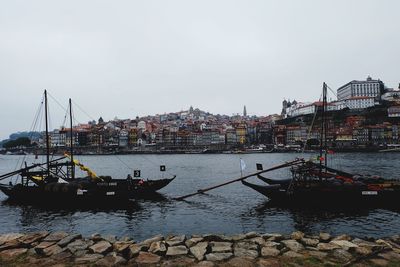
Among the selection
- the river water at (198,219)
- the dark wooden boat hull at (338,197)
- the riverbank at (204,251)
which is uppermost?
the riverbank at (204,251)

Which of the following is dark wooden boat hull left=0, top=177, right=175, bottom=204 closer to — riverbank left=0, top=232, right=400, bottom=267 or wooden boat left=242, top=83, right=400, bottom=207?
wooden boat left=242, top=83, right=400, bottom=207

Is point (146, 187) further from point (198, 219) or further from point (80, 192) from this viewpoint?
point (198, 219)

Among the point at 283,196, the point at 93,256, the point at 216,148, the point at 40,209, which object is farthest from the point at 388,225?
the point at 216,148

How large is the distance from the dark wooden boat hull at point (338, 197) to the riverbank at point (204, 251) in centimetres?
1272

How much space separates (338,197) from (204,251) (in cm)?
1856

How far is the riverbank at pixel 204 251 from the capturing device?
11039mm

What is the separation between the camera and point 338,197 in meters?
26.5

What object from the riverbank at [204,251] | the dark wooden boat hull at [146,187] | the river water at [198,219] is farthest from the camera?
the dark wooden boat hull at [146,187]

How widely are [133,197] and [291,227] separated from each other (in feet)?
49.9

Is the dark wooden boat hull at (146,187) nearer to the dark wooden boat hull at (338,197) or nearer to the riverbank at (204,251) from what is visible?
the dark wooden boat hull at (338,197)

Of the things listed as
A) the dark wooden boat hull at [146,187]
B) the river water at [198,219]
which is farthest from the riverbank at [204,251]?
the dark wooden boat hull at [146,187]

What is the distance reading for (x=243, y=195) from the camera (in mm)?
33188

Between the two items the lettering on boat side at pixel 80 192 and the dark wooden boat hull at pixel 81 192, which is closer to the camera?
the lettering on boat side at pixel 80 192

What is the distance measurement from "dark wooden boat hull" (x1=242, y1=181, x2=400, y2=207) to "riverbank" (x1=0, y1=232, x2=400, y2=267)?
12.7 m
